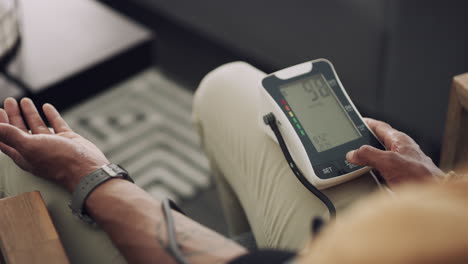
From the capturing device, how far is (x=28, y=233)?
73 cm

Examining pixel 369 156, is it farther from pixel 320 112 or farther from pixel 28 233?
pixel 28 233

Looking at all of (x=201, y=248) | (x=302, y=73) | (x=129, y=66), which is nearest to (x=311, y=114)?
(x=302, y=73)

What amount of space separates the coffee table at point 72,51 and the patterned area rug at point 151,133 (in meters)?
0.29

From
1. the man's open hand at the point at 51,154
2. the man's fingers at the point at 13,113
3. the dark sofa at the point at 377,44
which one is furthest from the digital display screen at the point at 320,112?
the dark sofa at the point at 377,44

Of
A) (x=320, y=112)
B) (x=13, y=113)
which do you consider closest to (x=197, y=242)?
(x=320, y=112)

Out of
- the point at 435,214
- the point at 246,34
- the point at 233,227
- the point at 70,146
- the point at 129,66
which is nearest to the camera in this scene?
the point at 435,214

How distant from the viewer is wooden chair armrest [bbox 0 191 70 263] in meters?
0.70

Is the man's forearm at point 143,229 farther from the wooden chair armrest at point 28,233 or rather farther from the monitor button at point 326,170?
the monitor button at point 326,170

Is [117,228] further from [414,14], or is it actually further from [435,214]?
[414,14]

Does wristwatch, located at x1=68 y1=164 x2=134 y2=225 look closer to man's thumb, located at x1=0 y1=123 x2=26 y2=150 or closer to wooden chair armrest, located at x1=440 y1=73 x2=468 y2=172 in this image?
man's thumb, located at x1=0 y1=123 x2=26 y2=150

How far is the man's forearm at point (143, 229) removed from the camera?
70 cm

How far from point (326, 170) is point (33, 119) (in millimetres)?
447

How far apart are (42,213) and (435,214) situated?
491 mm

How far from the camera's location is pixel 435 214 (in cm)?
45
